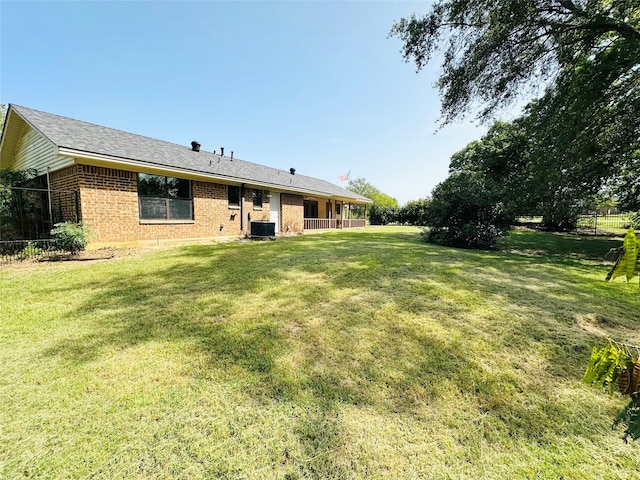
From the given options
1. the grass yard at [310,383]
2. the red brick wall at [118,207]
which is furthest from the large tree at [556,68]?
the red brick wall at [118,207]

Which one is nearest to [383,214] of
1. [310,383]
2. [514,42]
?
[514,42]

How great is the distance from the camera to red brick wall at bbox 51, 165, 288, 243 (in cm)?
827

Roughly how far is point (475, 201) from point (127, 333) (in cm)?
1106

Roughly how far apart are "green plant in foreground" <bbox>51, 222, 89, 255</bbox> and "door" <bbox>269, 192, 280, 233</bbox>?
8.92m

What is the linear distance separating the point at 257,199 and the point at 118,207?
6.73 m

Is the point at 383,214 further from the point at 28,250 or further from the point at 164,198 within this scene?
the point at 28,250

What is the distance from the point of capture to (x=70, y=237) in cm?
726

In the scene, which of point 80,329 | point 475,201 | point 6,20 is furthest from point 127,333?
point 6,20

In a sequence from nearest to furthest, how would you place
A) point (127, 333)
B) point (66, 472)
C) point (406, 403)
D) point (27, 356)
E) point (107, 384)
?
point (66, 472), point (406, 403), point (107, 384), point (27, 356), point (127, 333)

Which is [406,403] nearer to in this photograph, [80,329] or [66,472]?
[66,472]

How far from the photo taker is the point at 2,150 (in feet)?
40.3

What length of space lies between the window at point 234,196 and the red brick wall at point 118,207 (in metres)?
1.28

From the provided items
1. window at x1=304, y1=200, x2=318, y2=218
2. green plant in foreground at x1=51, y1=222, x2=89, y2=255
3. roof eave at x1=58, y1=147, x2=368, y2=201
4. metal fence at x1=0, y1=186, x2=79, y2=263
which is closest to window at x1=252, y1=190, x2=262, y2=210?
Result: roof eave at x1=58, y1=147, x2=368, y2=201

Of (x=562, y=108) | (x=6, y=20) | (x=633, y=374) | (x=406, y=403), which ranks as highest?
(x=6, y=20)
